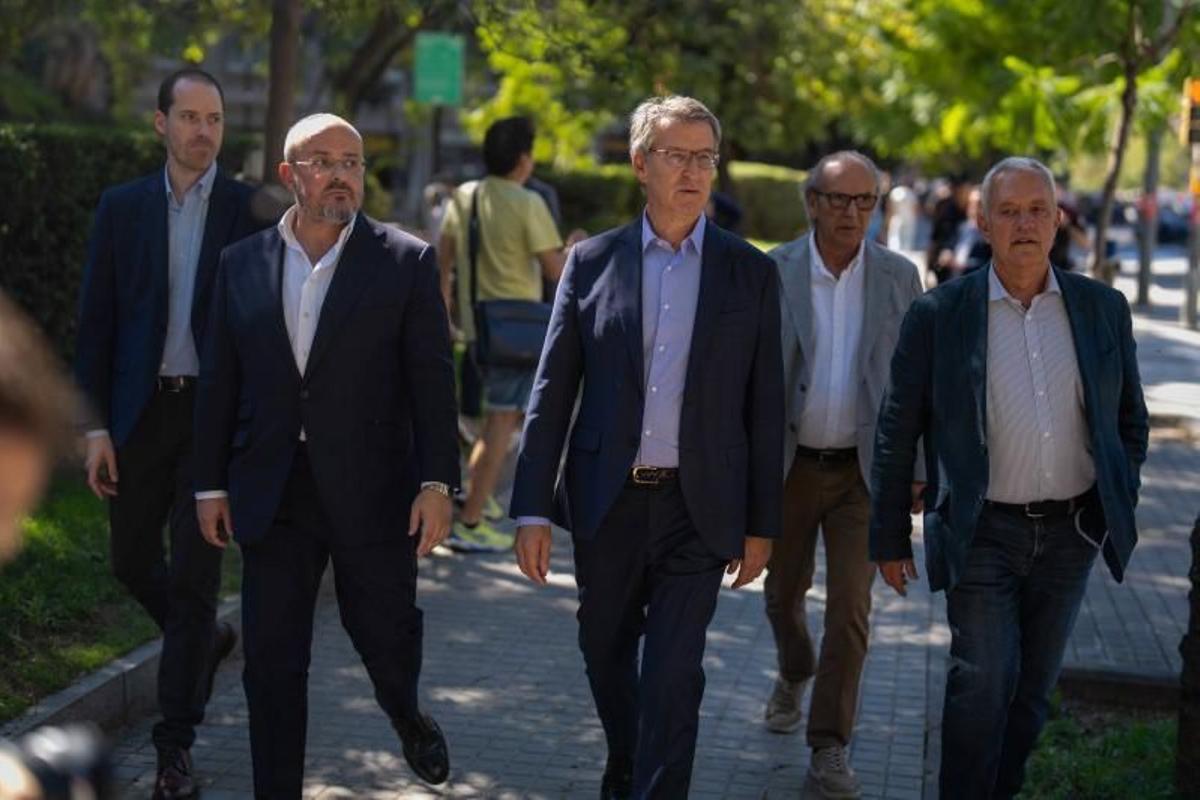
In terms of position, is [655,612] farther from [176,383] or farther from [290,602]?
[176,383]

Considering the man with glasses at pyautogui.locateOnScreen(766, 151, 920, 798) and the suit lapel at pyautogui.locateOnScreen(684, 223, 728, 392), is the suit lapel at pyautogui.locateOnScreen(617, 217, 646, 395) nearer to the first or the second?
the suit lapel at pyautogui.locateOnScreen(684, 223, 728, 392)

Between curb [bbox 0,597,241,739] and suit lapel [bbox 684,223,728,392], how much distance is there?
2.47 meters

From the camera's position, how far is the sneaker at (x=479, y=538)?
33.8 feet

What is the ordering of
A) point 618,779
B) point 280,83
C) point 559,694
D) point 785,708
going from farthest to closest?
point 280,83, point 559,694, point 785,708, point 618,779

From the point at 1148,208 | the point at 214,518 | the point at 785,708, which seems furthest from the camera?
the point at 1148,208

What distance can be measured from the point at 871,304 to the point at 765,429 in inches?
41.8

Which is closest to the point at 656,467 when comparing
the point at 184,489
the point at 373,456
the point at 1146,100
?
the point at 373,456

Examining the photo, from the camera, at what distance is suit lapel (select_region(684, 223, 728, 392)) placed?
5273 millimetres

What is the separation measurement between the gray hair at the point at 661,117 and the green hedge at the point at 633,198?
17267 millimetres

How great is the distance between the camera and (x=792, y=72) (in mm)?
34219

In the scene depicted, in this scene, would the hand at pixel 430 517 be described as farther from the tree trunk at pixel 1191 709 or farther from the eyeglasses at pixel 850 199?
the tree trunk at pixel 1191 709

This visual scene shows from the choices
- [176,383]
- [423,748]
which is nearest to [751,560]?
[423,748]

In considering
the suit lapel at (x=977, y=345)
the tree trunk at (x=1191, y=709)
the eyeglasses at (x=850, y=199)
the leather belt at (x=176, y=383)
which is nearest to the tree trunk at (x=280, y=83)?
the leather belt at (x=176, y=383)

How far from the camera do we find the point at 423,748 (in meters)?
5.88
